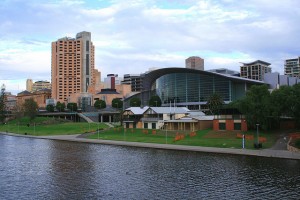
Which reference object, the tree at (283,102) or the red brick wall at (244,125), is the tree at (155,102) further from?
the tree at (283,102)

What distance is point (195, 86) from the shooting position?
154375 millimetres

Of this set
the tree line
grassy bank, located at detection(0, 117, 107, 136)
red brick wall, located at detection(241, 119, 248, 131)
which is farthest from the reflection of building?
the tree line

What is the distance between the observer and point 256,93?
75.7m

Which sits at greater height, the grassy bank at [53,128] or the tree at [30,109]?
the tree at [30,109]

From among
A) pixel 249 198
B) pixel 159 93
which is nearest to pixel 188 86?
pixel 159 93

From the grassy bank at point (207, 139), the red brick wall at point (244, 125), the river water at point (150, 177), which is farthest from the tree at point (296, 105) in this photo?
the river water at point (150, 177)

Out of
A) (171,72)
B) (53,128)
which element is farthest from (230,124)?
(171,72)

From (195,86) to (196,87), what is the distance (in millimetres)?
779

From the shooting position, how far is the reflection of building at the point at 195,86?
482 feet

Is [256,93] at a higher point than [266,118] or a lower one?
higher

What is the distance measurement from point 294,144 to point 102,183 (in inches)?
1343

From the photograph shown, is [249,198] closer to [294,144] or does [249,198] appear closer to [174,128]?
[294,144]

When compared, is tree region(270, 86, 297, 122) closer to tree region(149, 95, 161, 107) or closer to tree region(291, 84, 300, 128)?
tree region(291, 84, 300, 128)

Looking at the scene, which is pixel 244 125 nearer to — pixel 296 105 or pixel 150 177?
pixel 296 105
